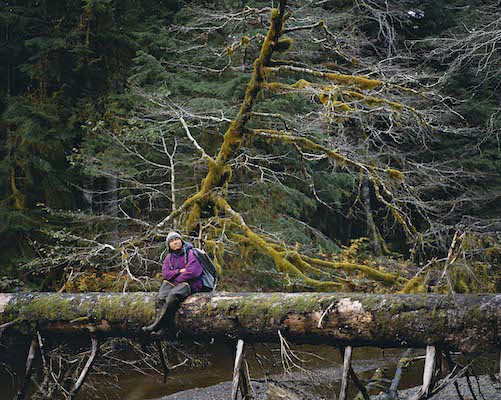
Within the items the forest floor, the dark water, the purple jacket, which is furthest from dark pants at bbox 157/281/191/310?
the forest floor

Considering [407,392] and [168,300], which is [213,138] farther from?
[168,300]

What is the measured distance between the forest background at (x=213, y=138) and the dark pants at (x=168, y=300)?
4.09m

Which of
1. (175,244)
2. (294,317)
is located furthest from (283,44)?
(294,317)

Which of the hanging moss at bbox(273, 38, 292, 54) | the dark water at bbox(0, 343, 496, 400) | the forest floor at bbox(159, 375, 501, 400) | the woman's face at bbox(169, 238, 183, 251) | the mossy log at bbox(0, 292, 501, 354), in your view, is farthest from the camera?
the dark water at bbox(0, 343, 496, 400)

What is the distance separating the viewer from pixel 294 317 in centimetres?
540

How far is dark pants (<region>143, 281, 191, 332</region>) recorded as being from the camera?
227 inches

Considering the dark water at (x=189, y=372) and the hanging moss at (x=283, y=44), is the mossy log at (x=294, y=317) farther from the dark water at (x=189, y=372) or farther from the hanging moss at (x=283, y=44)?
the hanging moss at (x=283, y=44)

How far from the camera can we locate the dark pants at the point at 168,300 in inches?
227

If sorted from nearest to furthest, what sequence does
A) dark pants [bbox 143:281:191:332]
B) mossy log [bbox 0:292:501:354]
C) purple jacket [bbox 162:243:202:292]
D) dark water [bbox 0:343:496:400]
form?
mossy log [bbox 0:292:501:354], dark pants [bbox 143:281:191:332], purple jacket [bbox 162:243:202:292], dark water [bbox 0:343:496:400]

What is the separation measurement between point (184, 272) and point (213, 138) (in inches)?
349

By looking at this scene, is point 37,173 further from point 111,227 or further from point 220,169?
point 220,169

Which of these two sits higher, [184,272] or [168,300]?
[184,272]

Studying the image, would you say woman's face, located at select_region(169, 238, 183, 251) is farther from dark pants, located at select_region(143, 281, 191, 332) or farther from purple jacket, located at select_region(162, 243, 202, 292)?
dark pants, located at select_region(143, 281, 191, 332)

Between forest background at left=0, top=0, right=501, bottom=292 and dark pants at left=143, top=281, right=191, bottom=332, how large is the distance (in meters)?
4.09
